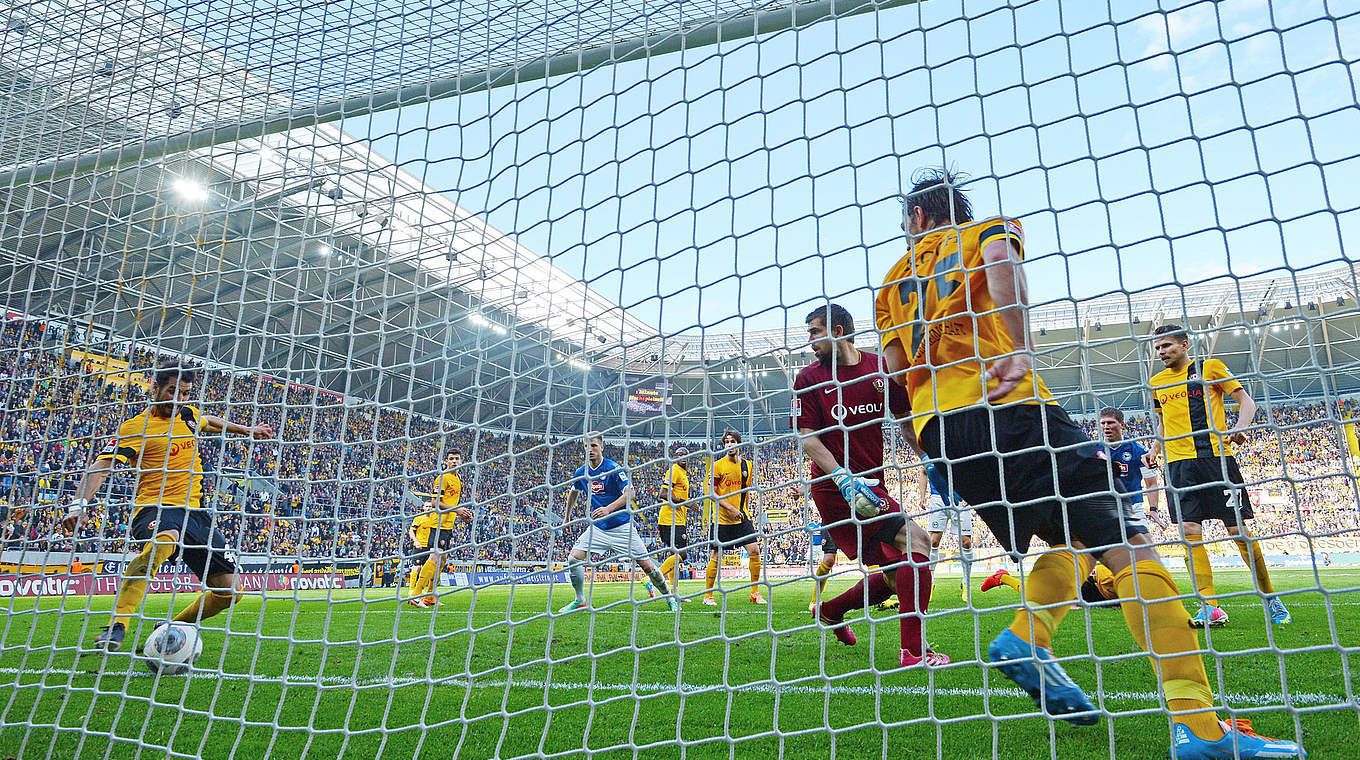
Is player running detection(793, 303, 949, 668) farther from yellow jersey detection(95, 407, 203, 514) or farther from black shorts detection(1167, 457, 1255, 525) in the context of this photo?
yellow jersey detection(95, 407, 203, 514)

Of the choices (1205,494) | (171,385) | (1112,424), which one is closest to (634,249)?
(171,385)

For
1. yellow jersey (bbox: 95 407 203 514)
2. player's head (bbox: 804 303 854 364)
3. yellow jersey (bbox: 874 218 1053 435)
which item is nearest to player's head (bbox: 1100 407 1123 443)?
player's head (bbox: 804 303 854 364)

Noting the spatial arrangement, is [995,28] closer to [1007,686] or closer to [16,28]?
[1007,686]

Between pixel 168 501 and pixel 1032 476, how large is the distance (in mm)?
4715

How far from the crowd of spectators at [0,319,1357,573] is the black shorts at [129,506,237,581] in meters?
0.15

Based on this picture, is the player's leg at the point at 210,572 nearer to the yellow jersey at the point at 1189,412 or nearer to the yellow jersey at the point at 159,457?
the yellow jersey at the point at 159,457

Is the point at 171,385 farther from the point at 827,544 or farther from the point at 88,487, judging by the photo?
the point at 827,544

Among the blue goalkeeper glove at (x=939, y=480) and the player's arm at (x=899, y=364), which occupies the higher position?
the player's arm at (x=899, y=364)

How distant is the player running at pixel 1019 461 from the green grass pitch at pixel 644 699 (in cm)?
12

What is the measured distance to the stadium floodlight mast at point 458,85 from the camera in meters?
3.43

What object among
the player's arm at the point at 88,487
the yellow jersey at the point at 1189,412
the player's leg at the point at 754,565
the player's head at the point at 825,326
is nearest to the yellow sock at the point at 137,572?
the player's arm at the point at 88,487

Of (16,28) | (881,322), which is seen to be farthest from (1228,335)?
(16,28)

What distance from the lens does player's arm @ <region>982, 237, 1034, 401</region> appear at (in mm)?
2377

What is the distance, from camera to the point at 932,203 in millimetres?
2752
